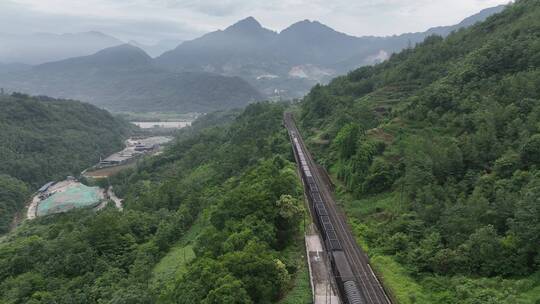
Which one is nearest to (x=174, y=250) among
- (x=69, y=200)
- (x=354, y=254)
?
(x=354, y=254)

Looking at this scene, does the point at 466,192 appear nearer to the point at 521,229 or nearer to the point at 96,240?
the point at 521,229

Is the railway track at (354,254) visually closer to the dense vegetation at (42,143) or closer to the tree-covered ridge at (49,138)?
the dense vegetation at (42,143)

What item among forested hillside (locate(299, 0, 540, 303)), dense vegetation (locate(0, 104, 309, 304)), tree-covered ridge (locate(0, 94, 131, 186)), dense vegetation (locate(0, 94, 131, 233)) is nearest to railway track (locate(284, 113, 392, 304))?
forested hillside (locate(299, 0, 540, 303))

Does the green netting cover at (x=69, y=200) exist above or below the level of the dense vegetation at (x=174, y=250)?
below

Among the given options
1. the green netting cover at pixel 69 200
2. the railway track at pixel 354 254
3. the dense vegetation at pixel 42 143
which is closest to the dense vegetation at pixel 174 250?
the railway track at pixel 354 254

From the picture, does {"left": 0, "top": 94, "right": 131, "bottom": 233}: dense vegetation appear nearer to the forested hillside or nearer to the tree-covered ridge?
the tree-covered ridge

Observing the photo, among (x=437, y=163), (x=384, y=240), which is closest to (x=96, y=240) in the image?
(x=384, y=240)

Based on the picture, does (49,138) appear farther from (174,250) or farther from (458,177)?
(458,177)
